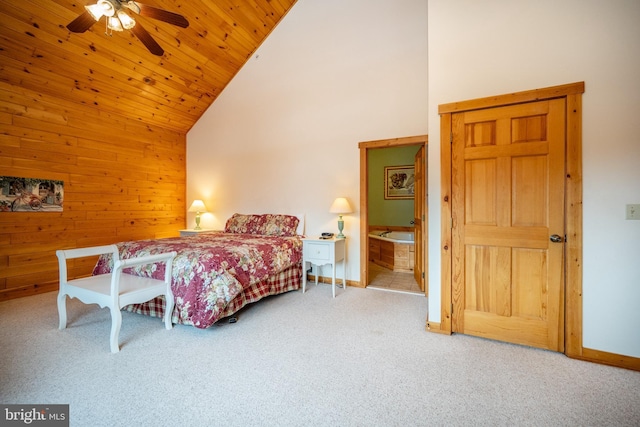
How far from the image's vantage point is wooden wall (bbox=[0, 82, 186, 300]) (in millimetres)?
3312

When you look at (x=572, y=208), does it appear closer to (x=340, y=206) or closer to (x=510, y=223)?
(x=510, y=223)

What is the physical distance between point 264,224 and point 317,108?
6.47 ft

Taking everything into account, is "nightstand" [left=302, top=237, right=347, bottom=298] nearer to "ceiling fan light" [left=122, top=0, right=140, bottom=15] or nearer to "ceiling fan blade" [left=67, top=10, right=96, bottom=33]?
"ceiling fan light" [left=122, top=0, right=140, bottom=15]

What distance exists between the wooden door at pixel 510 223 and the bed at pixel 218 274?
194cm

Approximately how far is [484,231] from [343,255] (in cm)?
189

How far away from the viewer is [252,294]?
9.46 ft

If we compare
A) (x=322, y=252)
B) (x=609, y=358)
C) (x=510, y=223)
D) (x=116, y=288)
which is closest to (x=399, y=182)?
(x=322, y=252)

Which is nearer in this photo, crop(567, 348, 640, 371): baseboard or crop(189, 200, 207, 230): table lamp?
crop(567, 348, 640, 371): baseboard

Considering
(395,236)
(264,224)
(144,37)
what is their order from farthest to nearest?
1. (395,236)
2. (264,224)
3. (144,37)

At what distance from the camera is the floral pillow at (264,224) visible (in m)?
4.04

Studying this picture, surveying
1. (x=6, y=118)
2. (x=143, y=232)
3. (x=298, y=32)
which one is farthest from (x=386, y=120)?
(x=6, y=118)

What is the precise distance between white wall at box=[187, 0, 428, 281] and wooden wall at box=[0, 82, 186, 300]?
3.35ft

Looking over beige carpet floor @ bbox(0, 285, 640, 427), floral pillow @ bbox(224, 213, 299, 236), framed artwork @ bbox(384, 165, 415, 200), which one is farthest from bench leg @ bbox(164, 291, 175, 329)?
framed artwork @ bbox(384, 165, 415, 200)

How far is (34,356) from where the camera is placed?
1.97 metres
